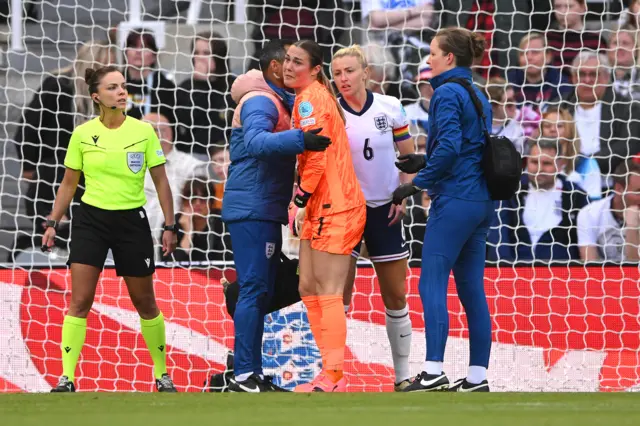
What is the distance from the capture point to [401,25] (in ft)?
29.3

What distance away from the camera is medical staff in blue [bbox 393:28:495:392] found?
5.61m

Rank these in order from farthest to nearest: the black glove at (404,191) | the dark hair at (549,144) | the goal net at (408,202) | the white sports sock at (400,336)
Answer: the dark hair at (549,144) → the goal net at (408,202) → the white sports sock at (400,336) → the black glove at (404,191)

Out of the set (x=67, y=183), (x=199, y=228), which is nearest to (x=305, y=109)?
(x=67, y=183)

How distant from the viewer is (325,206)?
5664 mm

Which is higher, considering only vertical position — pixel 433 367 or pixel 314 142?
Result: pixel 314 142

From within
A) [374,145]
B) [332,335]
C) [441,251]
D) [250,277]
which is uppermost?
[374,145]

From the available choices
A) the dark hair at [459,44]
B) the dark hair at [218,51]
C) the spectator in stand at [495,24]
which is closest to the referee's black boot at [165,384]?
the dark hair at [459,44]

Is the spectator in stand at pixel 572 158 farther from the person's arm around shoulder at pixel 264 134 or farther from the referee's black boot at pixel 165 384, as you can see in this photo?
the referee's black boot at pixel 165 384

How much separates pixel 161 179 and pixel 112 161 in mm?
330

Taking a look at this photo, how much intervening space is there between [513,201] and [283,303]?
9.18 feet

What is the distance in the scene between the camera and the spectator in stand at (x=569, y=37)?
8.90 metres

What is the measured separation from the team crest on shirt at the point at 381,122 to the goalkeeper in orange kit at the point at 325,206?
21.2 inches

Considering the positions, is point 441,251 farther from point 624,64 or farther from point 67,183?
point 624,64

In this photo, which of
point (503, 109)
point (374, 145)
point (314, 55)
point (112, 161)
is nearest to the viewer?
point (314, 55)
